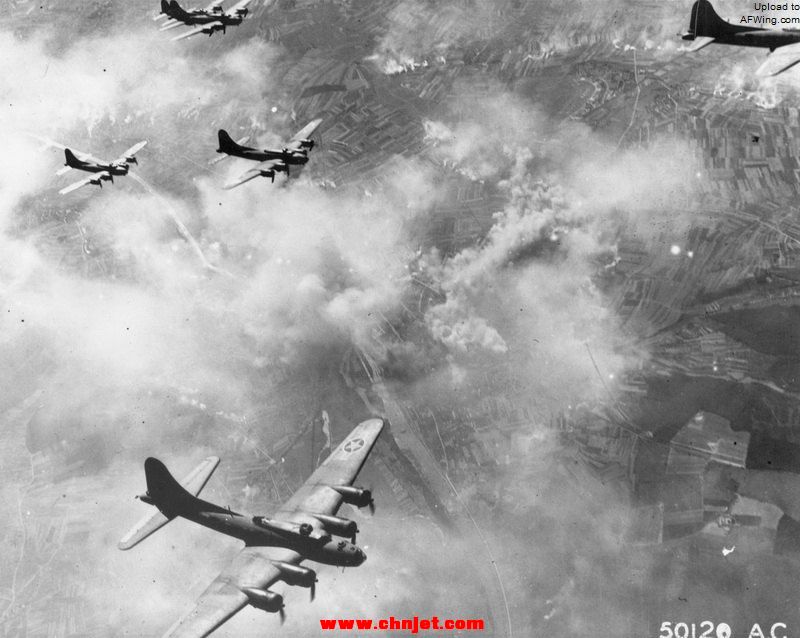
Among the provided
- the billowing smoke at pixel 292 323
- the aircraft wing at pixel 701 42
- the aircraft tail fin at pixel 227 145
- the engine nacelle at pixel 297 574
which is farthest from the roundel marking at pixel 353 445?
the aircraft wing at pixel 701 42

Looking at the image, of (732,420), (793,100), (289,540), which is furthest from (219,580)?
(793,100)

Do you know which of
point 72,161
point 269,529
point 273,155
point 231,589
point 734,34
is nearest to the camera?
point 231,589

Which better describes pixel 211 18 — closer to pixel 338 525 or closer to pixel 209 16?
pixel 209 16

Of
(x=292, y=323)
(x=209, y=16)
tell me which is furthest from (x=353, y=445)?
(x=209, y=16)

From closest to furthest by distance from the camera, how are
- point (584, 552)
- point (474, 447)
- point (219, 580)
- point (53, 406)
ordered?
point (219, 580) → point (584, 552) → point (474, 447) → point (53, 406)

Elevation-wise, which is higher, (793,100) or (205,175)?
(793,100)

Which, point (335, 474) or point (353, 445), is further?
point (353, 445)

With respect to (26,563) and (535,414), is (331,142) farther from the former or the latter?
(26,563)
